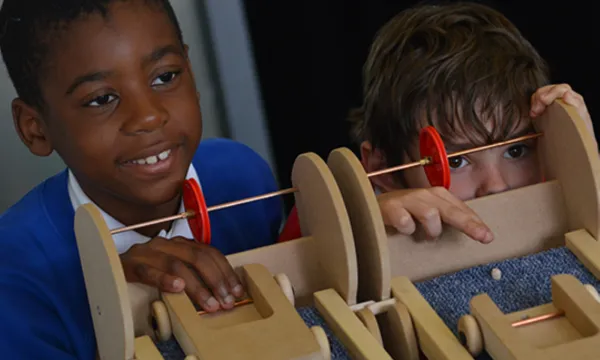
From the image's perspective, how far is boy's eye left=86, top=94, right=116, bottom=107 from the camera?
91 centimetres

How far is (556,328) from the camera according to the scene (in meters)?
0.64

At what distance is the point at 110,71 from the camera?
895mm

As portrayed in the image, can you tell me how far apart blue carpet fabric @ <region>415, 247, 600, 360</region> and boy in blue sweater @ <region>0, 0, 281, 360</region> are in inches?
11.7

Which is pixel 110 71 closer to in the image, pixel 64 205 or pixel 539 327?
pixel 64 205

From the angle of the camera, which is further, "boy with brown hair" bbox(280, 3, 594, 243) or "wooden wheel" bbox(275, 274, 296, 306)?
"boy with brown hair" bbox(280, 3, 594, 243)

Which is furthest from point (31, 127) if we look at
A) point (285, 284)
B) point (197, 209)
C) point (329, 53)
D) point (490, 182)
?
point (329, 53)

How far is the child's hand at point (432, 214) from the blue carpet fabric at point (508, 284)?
0.03m

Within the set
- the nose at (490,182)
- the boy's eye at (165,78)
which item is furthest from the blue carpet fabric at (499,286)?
the boy's eye at (165,78)

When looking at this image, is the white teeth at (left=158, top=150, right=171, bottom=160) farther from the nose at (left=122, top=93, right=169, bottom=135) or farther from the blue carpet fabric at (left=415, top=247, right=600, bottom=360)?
the blue carpet fabric at (left=415, top=247, right=600, bottom=360)

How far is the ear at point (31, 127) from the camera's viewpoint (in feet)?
3.16

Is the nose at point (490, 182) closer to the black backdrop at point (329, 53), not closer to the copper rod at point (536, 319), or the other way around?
the copper rod at point (536, 319)

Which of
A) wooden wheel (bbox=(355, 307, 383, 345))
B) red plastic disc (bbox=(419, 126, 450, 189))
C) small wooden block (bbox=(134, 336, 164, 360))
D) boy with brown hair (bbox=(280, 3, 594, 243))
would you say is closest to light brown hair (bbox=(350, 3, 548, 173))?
boy with brown hair (bbox=(280, 3, 594, 243))

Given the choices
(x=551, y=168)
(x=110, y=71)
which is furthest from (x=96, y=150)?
(x=551, y=168)

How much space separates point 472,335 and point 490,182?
387mm
